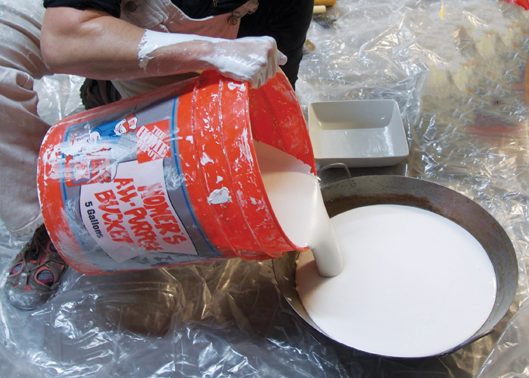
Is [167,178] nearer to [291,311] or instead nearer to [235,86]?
[235,86]

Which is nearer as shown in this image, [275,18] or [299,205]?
[299,205]

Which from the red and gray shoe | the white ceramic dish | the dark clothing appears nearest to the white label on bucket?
the dark clothing

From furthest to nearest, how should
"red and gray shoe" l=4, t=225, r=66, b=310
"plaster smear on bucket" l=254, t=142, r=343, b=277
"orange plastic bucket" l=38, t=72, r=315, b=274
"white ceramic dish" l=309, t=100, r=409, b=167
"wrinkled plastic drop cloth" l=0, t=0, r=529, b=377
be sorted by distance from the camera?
"white ceramic dish" l=309, t=100, r=409, b=167 → "red and gray shoe" l=4, t=225, r=66, b=310 → "wrinkled plastic drop cloth" l=0, t=0, r=529, b=377 → "plaster smear on bucket" l=254, t=142, r=343, b=277 → "orange plastic bucket" l=38, t=72, r=315, b=274

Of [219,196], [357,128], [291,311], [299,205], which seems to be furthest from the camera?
[357,128]

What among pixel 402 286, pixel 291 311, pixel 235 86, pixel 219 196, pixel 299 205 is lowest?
pixel 291 311

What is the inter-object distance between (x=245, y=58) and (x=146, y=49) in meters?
0.15

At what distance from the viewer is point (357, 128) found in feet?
4.17

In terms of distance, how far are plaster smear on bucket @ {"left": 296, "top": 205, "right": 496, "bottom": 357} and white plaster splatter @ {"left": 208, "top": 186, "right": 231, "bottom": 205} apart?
33 cm

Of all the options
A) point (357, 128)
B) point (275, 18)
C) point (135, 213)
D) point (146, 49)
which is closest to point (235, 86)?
point (146, 49)

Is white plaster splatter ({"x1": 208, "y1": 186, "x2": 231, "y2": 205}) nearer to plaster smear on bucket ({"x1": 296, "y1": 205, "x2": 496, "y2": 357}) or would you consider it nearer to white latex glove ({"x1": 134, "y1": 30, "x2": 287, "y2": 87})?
white latex glove ({"x1": 134, "y1": 30, "x2": 287, "y2": 87})

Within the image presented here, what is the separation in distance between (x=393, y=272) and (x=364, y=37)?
0.90m

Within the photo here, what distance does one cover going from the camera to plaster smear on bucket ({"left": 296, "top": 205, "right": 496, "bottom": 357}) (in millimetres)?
835

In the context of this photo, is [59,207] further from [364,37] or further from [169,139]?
[364,37]

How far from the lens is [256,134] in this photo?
894 millimetres
